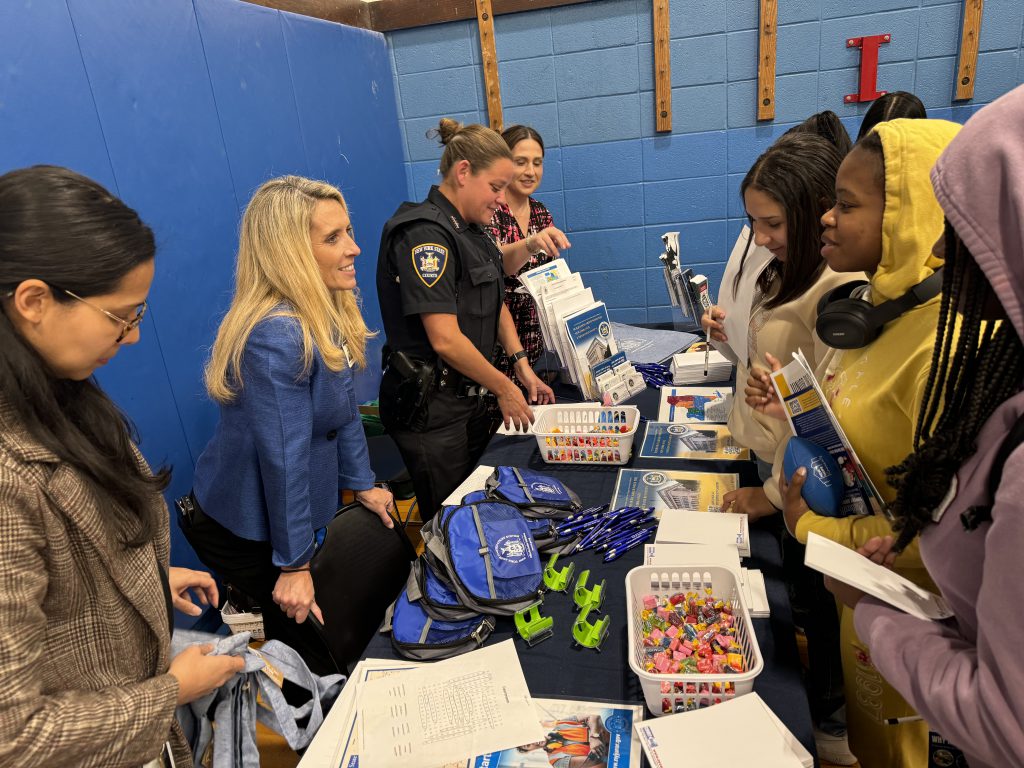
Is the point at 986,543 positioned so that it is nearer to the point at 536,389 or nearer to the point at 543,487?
the point at 543,487

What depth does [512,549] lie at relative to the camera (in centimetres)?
144

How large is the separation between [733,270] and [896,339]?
1088mm

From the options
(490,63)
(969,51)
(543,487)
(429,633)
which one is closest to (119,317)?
(429,633)

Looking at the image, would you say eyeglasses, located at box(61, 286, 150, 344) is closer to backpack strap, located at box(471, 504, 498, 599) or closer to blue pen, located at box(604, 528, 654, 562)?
backpack strap, located at box(471, 504, 498, 599)

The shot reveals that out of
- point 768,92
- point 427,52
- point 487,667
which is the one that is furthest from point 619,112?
point 487,667

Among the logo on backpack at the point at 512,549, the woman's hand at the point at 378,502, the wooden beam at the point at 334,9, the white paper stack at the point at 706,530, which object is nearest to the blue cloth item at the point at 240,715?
the logo on backpack at the point at 512,549

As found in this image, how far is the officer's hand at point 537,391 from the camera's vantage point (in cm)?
246

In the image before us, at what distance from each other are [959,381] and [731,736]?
63cm

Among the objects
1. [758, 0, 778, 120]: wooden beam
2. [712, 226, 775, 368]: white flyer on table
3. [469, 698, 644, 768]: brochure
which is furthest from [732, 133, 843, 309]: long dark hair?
[758, 0, 778, 120]: wooden beam

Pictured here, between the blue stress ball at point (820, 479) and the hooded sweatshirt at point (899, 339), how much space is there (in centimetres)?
2

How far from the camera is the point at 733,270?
2.19 meters

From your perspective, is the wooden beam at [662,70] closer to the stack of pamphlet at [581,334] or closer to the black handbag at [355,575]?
the stack of pamphlet at [581,334]

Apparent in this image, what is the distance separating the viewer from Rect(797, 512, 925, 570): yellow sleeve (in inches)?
42.3

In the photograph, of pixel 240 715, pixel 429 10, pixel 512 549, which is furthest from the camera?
pixel 429 10
